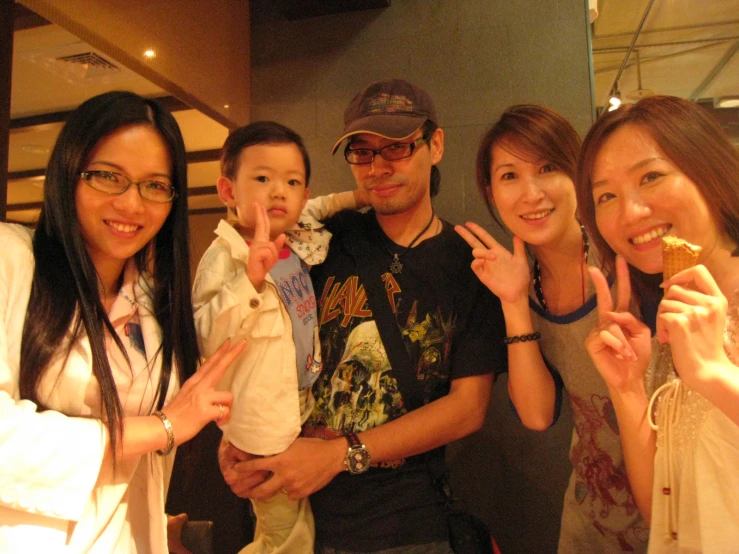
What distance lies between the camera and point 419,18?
286 centimetres

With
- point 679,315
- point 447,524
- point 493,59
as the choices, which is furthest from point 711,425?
point 493,59

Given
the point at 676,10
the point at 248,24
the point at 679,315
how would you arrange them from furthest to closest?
1. the point at 676,10
2. the point at 248,24
3. the point at 679,315

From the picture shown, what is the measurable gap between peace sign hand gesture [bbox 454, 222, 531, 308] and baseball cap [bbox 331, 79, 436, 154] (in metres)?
0.52

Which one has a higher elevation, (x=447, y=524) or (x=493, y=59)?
(x=493, y=59)

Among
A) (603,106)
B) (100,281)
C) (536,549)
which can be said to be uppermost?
(603,106)

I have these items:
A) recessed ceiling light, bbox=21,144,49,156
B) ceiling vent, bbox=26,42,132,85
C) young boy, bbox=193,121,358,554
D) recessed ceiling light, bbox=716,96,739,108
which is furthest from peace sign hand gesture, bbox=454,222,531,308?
recessed ceiling light, bbox=716,96,739,108

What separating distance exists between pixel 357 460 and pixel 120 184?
1091 mm

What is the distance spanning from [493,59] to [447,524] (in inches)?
89.8

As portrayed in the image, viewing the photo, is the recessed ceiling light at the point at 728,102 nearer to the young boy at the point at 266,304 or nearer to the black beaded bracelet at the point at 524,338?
the black beaded bracelet at the point at 524,338

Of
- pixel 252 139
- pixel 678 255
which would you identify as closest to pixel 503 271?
pixel 678 255

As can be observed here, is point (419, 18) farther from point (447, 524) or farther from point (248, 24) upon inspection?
point (447, 524)

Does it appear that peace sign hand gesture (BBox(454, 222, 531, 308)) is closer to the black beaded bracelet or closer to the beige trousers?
the black beaded bracelet

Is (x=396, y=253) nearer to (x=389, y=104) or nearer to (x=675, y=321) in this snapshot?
(x=389, y=104)

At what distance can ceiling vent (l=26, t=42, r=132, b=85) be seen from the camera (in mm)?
2672
